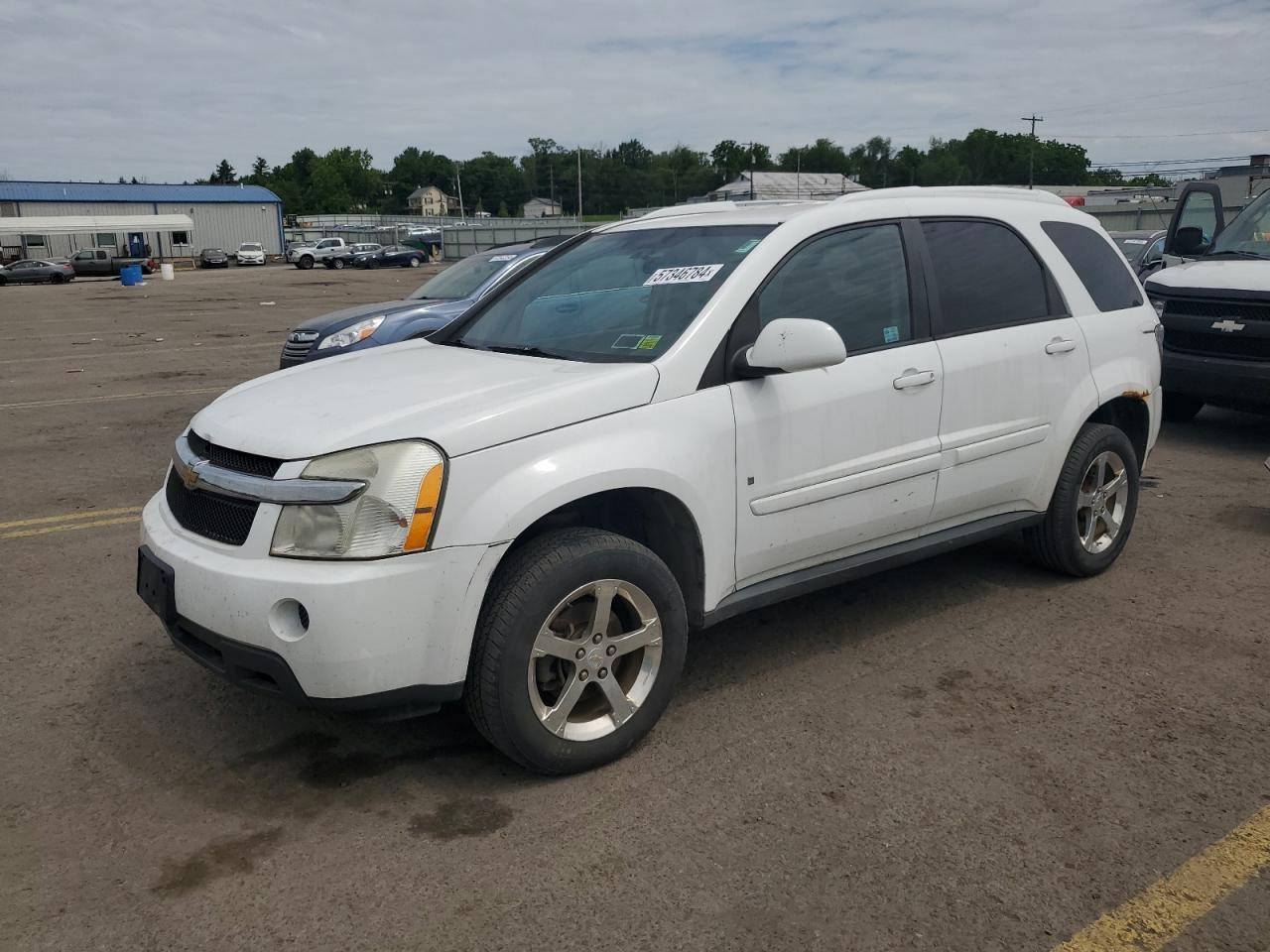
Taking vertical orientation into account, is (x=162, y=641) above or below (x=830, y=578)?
below

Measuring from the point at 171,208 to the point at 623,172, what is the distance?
53665 millimetres

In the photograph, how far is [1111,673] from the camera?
4215 mm

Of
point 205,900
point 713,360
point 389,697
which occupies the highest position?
point 713,360

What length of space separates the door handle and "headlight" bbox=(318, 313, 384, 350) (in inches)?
261

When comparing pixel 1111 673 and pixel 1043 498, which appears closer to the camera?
pixel 1111 673

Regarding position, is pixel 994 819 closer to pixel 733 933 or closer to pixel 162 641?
pixel 733 933

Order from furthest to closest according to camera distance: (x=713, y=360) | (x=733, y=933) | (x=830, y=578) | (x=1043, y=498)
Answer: (x=1043, y=498), (x=830, y=578), (x=713, y=360), (x=733, y=933)

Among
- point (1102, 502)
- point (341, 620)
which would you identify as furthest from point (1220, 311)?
point (341, 620)

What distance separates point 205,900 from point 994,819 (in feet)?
7.14

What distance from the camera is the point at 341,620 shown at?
3037 millimetres

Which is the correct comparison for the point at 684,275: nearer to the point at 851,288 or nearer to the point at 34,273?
the point at 851,288

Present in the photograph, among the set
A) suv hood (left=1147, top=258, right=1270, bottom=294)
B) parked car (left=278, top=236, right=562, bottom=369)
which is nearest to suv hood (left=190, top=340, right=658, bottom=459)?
parked car (left=278, top=236, right=562, bottom=369)

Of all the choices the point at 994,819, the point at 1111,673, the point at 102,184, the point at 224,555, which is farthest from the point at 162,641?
the point at 102,184

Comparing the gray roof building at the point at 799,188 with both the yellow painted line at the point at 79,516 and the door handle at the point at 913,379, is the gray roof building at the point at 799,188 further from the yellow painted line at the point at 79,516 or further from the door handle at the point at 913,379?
the yellow painted line at the point at 79,516
